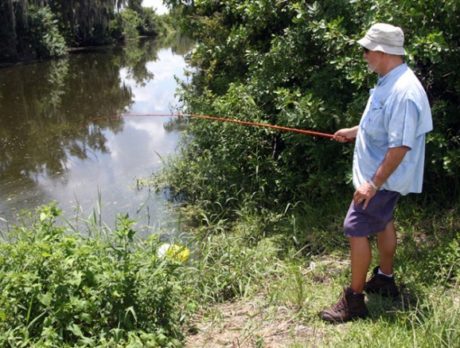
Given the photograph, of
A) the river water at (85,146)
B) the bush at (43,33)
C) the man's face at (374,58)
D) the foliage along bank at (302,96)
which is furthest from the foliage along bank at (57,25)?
the man's face at (374,58)

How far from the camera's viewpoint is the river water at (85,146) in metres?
7.42

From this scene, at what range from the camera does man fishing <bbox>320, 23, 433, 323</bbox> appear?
9.00 ft

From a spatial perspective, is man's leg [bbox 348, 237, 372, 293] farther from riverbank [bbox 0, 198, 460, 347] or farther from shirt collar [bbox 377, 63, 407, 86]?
shirt collar [bbox 377, 63, 407, 86]

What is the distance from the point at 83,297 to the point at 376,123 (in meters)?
2.03

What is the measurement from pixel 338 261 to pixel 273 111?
2.59m

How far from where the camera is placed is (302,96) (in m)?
5.47

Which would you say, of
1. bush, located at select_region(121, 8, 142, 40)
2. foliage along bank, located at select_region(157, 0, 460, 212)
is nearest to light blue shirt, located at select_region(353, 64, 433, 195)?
foliage along bank, located at select_region(157, 0, 460, 212)

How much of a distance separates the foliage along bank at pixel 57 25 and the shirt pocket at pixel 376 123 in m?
32.0

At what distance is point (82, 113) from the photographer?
570 inches

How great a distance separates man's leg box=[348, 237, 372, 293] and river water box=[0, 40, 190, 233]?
2493mm

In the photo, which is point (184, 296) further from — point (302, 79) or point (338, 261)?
point (302, 79)

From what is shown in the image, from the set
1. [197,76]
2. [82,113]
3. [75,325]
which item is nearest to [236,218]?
[75,325]

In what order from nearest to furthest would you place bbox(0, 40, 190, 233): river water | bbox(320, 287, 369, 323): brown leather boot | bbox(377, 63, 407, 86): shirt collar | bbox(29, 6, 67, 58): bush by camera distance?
bbox(377, 63, 407, 86): shirt collar
bbox(320, 287, 369, 323): brown leather boot
bbox(0, 40, 190, 233): river water
bbox(29, 6, 67, 58): bush

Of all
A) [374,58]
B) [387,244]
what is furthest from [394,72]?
[387,244]
